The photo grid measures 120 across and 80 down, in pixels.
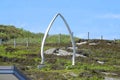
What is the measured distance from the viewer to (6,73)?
750cm

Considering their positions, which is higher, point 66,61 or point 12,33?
point 12,33

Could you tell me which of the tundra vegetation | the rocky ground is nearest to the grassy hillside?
the tundra vegetation

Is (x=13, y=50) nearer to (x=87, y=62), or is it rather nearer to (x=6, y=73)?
(x=87, y=62)

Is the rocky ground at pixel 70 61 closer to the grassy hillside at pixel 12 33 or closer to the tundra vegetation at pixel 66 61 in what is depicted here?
the tundra vegetation at pixel 66 61

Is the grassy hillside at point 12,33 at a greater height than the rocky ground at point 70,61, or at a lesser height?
greater

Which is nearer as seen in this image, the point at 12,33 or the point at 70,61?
the point at 70,61

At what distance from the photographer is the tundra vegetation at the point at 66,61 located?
27.7m

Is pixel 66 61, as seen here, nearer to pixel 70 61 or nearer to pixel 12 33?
pixel 70 61

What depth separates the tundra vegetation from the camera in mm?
27703

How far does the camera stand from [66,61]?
36281mm

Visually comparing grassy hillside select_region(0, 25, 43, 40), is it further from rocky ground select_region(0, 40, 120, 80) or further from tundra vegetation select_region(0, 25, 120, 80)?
rocky ground select_region(0, 40, 120, 80)

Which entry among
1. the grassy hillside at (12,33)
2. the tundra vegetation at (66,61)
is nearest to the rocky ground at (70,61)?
the tundra vegetation at (66,61)

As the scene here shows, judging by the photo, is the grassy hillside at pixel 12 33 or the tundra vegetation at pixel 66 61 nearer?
the tundra vegetation at pixel 66 61

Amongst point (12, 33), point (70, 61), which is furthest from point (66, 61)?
point (12, 33)
